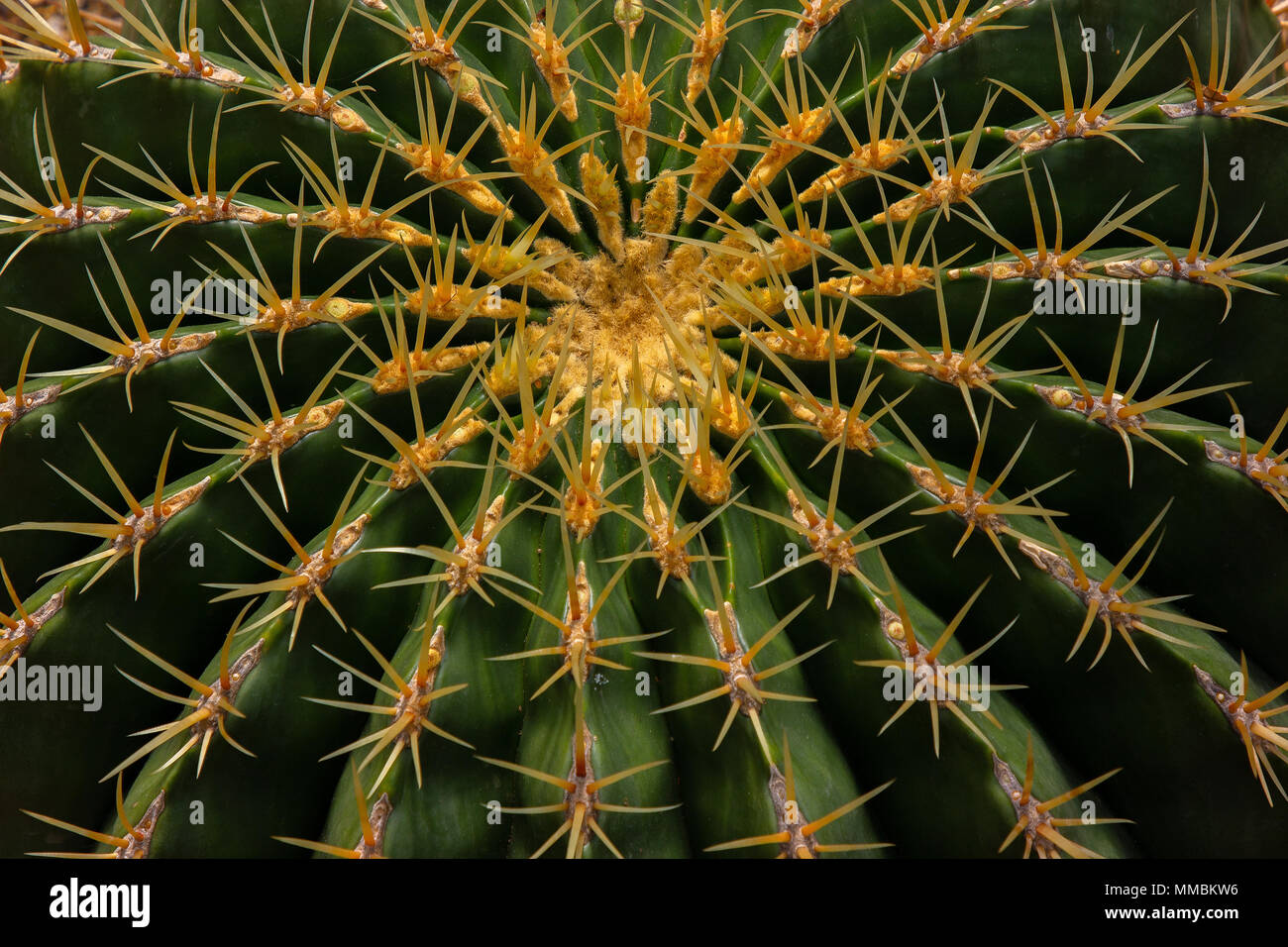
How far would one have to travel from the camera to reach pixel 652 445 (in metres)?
1.81

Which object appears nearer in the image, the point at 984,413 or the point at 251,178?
the point at 984,413

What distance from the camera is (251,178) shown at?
82.4 inches

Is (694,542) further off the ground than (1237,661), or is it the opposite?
(694,542)

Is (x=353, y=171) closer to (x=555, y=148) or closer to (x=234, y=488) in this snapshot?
(x=555, y=148)

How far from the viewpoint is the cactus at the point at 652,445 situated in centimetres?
169

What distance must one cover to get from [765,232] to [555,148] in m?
0.50

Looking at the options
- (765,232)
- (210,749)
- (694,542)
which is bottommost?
(210,749)

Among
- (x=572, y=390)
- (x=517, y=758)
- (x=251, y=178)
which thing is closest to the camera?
(x=517, y=758)

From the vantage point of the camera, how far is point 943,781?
67.0 inches

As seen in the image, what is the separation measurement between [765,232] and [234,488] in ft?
3.75

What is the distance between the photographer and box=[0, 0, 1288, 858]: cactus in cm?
169

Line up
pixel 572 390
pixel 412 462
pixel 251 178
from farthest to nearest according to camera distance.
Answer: pixel 251 178
pixel 572 390
pixel 412 462

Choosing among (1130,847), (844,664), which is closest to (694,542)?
(844,664)

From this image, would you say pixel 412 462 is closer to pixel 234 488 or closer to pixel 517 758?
pixel 234 488
